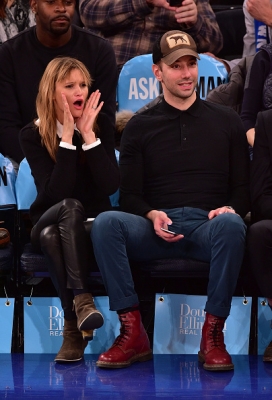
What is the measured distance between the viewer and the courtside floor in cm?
319

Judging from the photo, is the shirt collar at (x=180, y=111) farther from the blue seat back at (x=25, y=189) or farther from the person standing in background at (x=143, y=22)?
the person standing in background at (x=143, y=22)

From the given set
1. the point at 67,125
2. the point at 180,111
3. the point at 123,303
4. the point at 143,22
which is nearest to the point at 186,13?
the point at 143,22

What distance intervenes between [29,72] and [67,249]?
53.1 inches

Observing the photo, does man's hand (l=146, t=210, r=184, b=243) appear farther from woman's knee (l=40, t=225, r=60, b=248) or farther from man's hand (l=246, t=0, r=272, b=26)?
man's hand (l=246, t=0, r=272, b=26)

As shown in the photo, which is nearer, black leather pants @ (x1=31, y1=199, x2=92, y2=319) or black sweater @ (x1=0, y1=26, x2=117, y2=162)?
black leather pants @ (x1=31, y1=199, x2=92, y2=319)

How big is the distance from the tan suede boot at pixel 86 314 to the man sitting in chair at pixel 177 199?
0.10 metres

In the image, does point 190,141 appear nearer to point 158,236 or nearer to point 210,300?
point 158,236

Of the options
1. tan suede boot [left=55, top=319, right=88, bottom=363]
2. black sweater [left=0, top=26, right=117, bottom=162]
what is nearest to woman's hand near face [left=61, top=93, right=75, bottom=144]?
black sweater [left=0, top=26, right=117, bottom=162]

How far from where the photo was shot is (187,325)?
150 inches

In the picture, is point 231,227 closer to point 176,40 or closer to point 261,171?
point 261,171

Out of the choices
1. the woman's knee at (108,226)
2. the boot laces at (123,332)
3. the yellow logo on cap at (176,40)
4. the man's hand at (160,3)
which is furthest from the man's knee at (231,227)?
the man's hand at (160,3)

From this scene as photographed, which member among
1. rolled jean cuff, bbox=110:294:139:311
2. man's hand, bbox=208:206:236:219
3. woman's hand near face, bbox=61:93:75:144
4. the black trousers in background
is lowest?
rolled jean cuff, bbox=110:294:139:311

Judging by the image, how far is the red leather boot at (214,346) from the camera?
3455mm

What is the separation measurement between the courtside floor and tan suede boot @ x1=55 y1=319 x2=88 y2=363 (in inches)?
1.4
